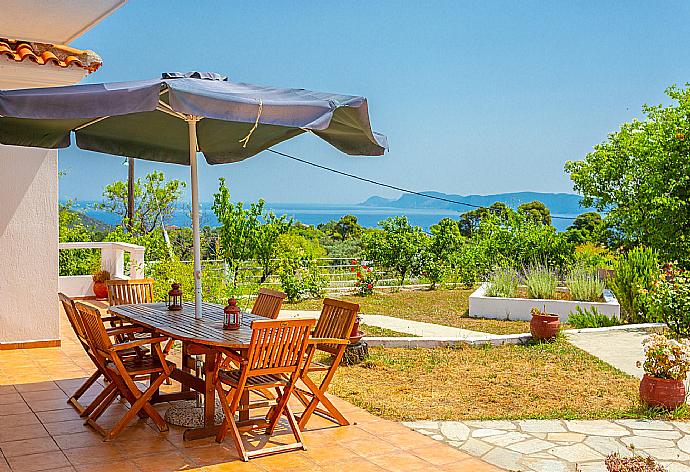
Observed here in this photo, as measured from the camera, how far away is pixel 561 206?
99812mm

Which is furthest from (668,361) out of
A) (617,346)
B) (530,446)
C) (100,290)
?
(100,290)

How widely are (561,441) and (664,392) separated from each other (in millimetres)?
1209

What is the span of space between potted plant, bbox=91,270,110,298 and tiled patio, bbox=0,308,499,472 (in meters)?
5.89

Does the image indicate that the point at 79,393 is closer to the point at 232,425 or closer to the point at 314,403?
the point at 232,425

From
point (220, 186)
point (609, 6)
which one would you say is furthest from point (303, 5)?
point (220, 186)

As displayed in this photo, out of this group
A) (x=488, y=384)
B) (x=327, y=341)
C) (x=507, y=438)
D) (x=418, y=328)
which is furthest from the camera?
(x=418, y=328)

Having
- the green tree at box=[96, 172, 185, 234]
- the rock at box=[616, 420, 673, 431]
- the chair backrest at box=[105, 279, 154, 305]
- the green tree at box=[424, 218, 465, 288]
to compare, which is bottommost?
the rock at box=[616, 420, 673, 431]

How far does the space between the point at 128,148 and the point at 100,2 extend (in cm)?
274

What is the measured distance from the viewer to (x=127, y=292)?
696 centimetres

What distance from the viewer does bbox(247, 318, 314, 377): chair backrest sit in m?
4.51

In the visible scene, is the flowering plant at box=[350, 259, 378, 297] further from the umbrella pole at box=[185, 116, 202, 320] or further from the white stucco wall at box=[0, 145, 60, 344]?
the umbrella pole at box=[185, 116, 202, 320]

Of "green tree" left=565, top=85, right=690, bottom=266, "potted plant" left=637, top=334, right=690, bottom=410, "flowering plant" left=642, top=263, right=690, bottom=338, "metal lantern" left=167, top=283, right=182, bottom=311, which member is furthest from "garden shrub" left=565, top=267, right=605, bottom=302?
"metal lantern" left=167, top=283, right=182, bottom=311

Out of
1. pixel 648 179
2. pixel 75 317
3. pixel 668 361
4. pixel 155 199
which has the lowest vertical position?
pixel 668 361

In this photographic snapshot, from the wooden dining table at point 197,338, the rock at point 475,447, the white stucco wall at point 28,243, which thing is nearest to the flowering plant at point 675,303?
the rock at point 475,447
